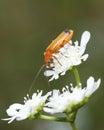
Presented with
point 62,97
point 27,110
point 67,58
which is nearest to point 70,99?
point 62,97

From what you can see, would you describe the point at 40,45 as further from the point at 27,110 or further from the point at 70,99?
the point at 70,99

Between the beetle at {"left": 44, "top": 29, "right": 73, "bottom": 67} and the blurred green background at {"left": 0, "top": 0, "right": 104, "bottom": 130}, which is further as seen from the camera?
the blurred green background at {"left": 0, "top": 0, "right": 104, "bottom": 130}

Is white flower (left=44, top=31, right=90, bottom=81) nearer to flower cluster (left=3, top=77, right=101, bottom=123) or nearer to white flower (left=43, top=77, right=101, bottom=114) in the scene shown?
flower cluster (left=3, top=77, right=101, bottom=123)

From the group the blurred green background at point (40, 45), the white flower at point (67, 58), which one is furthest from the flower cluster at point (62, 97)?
the blurred green background at point (40, 45)

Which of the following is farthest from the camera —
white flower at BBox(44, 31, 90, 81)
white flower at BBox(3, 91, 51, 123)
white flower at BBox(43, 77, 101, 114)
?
white flower at BBox(44, 31, 90, 81)

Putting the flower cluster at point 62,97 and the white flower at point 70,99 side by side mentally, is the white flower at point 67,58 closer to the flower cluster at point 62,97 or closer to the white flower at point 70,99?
the flower cluster at point 62,97

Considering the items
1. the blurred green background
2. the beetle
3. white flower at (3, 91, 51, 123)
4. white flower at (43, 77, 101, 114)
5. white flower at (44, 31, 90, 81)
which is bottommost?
white flower at (43, 77, 101, 114)

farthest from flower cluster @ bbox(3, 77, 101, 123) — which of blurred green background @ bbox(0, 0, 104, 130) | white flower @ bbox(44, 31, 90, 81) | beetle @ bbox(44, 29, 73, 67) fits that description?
blurred green background @ bbox(0, 0, 104, 130)
